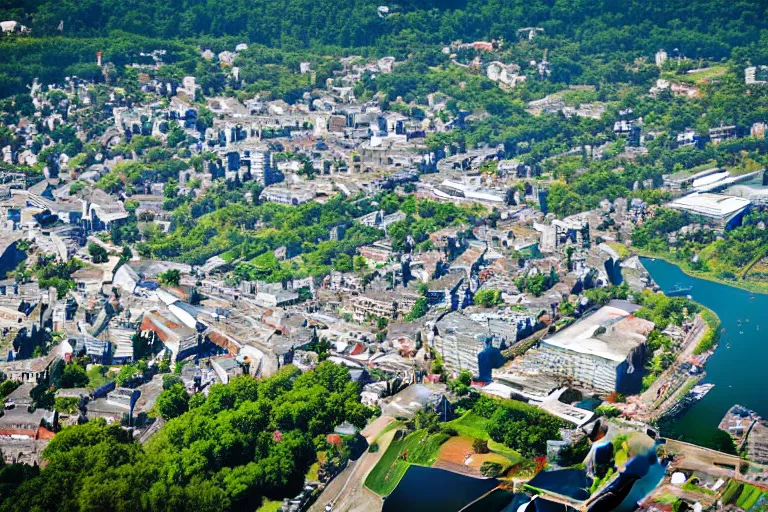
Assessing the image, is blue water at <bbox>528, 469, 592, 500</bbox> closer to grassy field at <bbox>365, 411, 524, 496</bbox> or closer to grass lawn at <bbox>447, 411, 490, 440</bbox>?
grassy field at <bbox>365, 411, 524, 496</bbox>

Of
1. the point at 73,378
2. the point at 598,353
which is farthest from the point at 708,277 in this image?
the point at 73,378

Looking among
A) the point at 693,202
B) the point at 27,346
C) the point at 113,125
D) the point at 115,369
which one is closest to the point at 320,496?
the point at 115,369

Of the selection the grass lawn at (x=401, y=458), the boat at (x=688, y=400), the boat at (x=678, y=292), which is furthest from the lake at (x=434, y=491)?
the boat at (x=678, y=292)

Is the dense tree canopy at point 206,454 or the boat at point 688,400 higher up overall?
the dense tree canopy at point 206,454

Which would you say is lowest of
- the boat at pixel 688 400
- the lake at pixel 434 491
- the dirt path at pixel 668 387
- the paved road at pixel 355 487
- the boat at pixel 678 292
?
the boat at pixel 678 292

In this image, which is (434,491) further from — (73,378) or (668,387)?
(73,378)

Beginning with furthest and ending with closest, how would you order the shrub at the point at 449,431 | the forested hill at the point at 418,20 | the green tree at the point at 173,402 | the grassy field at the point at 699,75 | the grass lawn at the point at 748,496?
the forested hill at the point at 418,20 < the grassy field at the point at 699,75 < the green tree at the point at 173,402 < the shrub at the point at 449,431 < the grass lawn at the point at 748,496

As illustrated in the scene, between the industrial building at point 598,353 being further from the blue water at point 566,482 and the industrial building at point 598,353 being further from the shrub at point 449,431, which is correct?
the blue water at point 566,482
